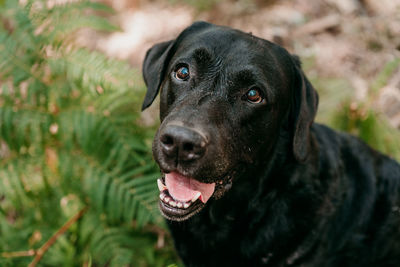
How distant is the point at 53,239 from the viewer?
10.5ft

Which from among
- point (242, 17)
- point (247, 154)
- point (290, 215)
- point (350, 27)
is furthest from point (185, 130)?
point (350, 27)

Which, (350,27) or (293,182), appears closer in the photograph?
(293,182)

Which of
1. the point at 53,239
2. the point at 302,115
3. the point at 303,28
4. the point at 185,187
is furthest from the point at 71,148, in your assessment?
the point at 303,28

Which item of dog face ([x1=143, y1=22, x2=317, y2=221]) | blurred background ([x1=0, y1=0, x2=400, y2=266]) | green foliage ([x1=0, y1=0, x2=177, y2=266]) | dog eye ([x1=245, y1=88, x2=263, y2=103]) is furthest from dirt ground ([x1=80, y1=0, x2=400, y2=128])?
dog eye ([x1=245, y1=88, x2=263, y2=103])

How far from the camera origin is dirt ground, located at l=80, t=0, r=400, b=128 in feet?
15.5

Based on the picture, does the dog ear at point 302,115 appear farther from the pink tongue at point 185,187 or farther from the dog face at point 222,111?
the pink tongue at point 185,187

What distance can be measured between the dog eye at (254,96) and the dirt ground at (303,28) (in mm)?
2404

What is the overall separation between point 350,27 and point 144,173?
352 centimetres

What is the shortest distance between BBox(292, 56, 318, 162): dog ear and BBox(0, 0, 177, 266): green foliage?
127cm

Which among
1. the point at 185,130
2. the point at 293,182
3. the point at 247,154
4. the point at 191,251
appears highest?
the point at 185,130

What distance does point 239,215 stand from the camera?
2.52m

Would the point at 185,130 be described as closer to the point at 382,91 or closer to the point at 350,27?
the point at 382,91

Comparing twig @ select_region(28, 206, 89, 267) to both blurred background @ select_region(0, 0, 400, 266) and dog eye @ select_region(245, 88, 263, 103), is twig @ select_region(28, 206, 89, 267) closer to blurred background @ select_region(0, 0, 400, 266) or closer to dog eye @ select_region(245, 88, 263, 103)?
blurred background @ select_region(0, 0, 400, 266)

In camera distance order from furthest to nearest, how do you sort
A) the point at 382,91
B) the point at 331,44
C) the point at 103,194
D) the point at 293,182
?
the point at 331,44
the point at 382,91
the point at 103,194
the point at 293,182
